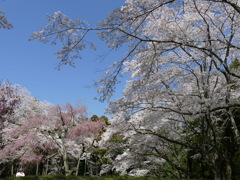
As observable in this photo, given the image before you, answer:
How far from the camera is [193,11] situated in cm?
719

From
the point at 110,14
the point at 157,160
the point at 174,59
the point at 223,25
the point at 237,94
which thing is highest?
the point at 223,25

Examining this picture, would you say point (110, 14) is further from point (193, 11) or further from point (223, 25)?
point (223, 25)

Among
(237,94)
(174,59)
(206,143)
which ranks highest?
(174,59)

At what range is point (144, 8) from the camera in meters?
4.29

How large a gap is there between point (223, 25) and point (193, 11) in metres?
1.52

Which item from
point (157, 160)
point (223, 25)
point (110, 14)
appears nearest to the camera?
point (110, 14)

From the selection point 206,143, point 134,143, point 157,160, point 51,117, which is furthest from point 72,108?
point 206,143

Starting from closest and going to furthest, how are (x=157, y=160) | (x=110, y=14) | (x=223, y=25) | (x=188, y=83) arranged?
(x=110, y=14) → (x=223, y=25) → (x=188, y=83) → (x=157, y=160)

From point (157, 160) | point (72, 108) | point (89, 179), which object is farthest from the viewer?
point (157, 160)

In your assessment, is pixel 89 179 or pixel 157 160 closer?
pixel 89 179

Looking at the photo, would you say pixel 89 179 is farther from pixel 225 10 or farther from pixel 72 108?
pixel 72 108

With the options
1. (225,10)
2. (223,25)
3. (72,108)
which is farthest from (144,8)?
(72,108)

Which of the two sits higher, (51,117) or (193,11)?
(193,11)

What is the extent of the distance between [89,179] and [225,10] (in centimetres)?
676
